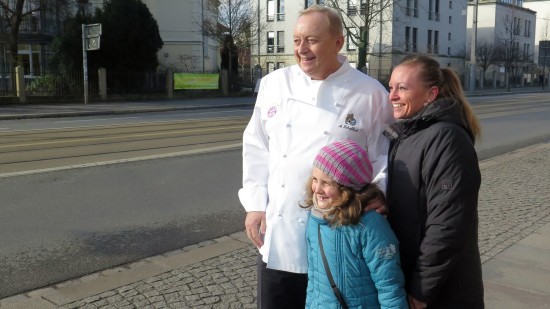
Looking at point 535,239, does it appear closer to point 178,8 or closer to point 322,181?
point 322,181

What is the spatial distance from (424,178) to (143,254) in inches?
140

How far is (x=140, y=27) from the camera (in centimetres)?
2947

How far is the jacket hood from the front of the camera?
217cm

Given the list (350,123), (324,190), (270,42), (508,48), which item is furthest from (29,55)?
(508,48)

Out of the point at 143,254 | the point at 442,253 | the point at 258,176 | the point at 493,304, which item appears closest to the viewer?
the point at 442,253

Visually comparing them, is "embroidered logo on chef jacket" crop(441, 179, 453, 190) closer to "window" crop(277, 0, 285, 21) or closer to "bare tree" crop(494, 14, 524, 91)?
"bare tree" crop(494, 14, 524, 91)

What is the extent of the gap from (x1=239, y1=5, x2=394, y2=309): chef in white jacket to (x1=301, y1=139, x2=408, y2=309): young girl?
179mm

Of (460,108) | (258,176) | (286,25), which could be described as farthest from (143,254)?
(286,25)

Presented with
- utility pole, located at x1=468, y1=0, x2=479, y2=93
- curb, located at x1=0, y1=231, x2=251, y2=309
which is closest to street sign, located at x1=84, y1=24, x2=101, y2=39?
curb, located at x1=0, y1=231, x2=251, y2=309

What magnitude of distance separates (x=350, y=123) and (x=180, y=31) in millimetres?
39990

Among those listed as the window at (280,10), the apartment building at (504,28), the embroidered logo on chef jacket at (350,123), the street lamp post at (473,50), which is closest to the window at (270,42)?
the window at (280,10)

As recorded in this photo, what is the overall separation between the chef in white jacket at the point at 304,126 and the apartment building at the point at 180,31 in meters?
38.7

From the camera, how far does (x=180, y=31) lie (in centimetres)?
4066

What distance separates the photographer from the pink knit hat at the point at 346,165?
2129 millimetres
